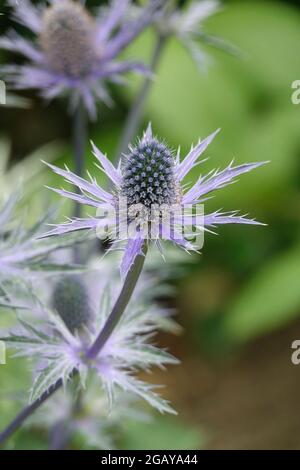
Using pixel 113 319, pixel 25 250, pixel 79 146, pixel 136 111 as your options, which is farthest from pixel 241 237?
pixel 113 319

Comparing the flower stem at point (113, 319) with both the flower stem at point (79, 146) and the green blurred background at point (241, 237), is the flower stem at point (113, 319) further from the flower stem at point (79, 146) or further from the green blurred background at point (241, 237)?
the green blurred background at point (241, 237)

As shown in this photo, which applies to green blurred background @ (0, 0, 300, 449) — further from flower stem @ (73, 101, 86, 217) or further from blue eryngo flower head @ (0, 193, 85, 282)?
blue eryngo flower head @ (0, 193, 85, 282)

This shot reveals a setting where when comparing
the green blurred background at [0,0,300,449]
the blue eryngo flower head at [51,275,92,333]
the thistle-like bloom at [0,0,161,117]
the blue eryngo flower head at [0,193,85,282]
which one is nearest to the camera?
the blue eryngo flower head at [0,193,85,282]

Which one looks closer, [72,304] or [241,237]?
[72,304]

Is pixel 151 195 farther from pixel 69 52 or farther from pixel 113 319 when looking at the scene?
pixel 69 52

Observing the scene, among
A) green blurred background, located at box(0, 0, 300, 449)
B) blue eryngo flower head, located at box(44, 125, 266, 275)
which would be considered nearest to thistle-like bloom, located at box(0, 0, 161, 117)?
blue eryngo flower head, located at box(44, 125, 266, 275)

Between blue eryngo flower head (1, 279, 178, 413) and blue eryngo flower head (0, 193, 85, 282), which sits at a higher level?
blue eryngo flower head (0, 193, 85, 282)
